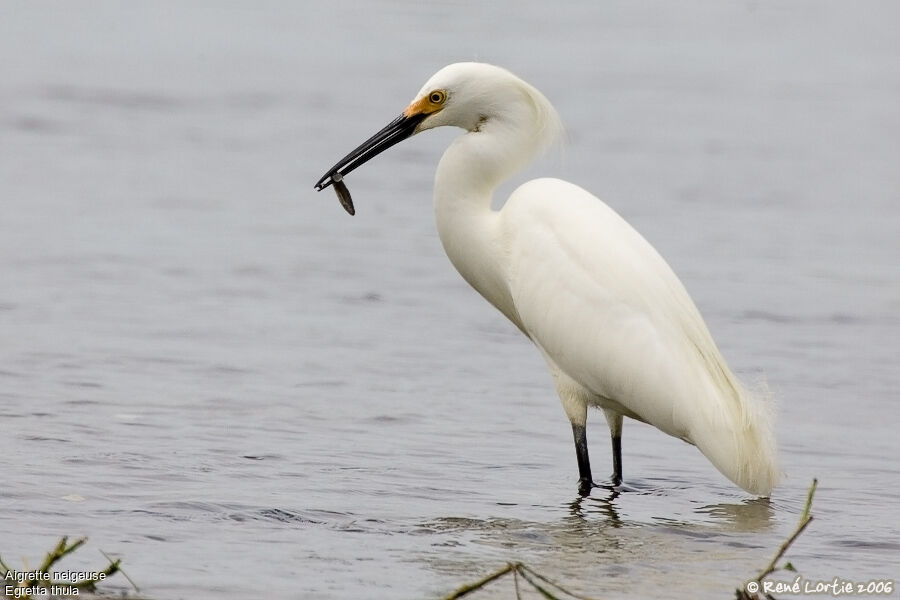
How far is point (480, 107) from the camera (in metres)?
7.23

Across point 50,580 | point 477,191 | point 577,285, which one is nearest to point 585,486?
point 577,285

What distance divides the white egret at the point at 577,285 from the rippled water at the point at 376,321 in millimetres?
368

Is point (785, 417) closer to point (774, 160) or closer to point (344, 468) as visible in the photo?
point (344, 468)

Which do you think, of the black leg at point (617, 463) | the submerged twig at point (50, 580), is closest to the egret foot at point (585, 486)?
the black leg at point (617, 463)

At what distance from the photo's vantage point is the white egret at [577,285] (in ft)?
22.1

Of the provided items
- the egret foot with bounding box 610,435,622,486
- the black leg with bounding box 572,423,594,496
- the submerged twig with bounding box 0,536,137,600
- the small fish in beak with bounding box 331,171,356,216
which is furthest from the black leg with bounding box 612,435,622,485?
the submerged twig with bounding box 0,536,137,600

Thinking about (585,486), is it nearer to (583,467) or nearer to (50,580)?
(583,467)

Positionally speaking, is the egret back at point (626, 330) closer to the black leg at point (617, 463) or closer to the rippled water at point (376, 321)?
the black leg at point (617, 463)

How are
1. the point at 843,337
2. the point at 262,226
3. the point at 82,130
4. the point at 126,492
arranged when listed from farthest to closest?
the point at 82,130 < the point at 262,226 < the point at 843,337 < the point at 126,492

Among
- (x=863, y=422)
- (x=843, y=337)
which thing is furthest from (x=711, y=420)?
(x=843, y=337)

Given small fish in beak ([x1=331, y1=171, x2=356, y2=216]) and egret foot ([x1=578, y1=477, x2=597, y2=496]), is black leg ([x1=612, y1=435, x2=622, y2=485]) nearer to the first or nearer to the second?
egret foot ([x1=578, y1=477, x2=597, y2=496])

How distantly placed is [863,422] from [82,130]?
9.68m

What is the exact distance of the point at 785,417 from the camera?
336 inches

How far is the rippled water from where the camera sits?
240 inches
